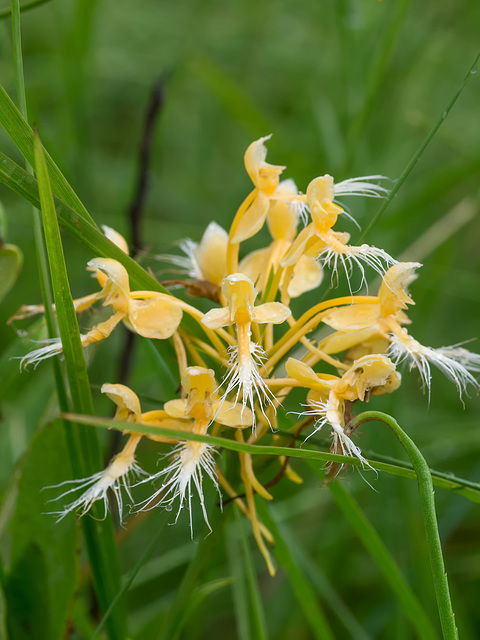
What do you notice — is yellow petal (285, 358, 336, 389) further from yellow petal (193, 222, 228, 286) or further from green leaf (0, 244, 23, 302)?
green leaf (0, 244, 23, 302)

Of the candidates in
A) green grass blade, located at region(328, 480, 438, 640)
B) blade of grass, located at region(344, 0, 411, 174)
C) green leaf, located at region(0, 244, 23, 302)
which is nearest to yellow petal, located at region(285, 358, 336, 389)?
green grass blade, located at region(328, 480, 438, 640)

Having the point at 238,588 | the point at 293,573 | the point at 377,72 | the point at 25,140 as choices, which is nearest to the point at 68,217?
the point at 25,140

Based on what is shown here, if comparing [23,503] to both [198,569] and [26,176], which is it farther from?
[26,176]

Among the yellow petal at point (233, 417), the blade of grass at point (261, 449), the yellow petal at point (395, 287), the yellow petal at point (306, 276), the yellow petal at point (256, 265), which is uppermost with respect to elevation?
the yellow petal at point (256, 265)

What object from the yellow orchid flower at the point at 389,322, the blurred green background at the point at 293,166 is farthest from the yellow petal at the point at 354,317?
the blurred green background at the point at 293,166

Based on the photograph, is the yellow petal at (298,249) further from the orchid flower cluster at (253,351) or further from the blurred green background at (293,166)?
the blurred green background at (293,166)

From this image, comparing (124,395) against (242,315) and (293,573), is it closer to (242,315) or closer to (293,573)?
(242,315)
